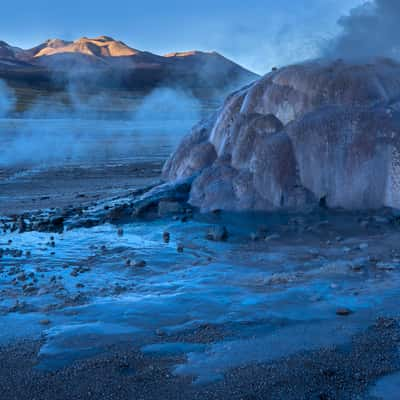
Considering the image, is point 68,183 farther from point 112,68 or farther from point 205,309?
point 112,68

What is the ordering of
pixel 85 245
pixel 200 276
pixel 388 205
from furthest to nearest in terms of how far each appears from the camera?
1. pixel 388 205
2. pixel 85 245
3. pixel 200 276

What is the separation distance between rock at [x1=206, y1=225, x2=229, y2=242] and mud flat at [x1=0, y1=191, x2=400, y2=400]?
3 cm

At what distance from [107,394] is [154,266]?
2.68m

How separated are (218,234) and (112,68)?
8847 cm

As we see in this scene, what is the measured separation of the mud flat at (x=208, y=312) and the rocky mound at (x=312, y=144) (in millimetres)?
623

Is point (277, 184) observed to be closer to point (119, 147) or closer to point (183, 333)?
point (183, 333)

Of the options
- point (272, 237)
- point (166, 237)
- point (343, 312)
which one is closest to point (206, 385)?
point (343, 312)

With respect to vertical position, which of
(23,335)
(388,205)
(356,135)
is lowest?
(23,335)

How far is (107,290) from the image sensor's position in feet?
17.5

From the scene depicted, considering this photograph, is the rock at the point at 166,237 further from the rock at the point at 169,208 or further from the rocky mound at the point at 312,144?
the rocky mound at the point at 312,144

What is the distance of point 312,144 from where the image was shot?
828 centimetres

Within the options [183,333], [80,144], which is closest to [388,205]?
[183,333]

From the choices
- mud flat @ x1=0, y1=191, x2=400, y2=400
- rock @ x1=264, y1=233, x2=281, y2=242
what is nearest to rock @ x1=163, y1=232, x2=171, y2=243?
mud flat @ x1=0, y1=191, x2=400, y2=400

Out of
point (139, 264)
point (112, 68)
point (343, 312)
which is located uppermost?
point (112, 68)
